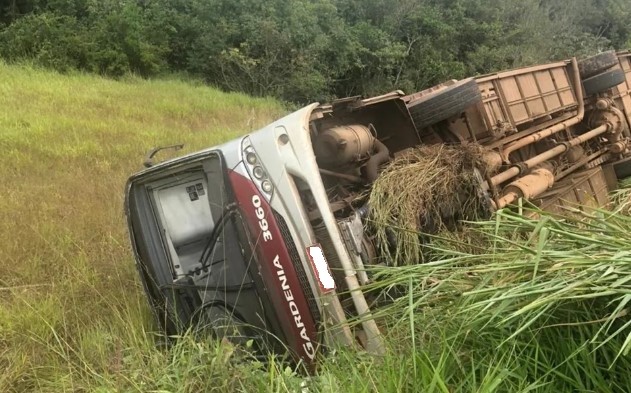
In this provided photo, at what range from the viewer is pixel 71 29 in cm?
1867

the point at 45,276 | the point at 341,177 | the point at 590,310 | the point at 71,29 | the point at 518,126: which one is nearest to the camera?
→ the point at 590,310

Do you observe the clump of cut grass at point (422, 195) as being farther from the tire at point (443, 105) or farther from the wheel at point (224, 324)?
the wheel at point (224, 324)

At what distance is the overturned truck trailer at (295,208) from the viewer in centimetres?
362

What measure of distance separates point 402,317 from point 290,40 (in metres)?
18.7

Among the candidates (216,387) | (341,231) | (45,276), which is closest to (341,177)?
(341,231)

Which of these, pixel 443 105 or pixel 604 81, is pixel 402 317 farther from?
pixel 604 81

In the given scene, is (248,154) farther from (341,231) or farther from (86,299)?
(86,299)

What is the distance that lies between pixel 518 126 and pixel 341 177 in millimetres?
2713

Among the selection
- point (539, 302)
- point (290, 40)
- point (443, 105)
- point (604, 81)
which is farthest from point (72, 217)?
point (290, 40)

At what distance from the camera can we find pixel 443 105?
512cm

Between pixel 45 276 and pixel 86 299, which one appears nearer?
pixel 86 299

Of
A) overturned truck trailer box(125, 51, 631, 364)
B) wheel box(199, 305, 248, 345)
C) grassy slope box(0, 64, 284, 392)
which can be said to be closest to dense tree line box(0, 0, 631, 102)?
grassy slope box(0, 64, 284, 392)

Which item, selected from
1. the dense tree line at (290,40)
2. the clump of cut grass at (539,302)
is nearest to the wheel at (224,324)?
the clump of cut grass at (539,302)

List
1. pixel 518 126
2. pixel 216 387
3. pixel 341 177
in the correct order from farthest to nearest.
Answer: pixel 518 126 < pixel 341 177 < pixel 216 387
